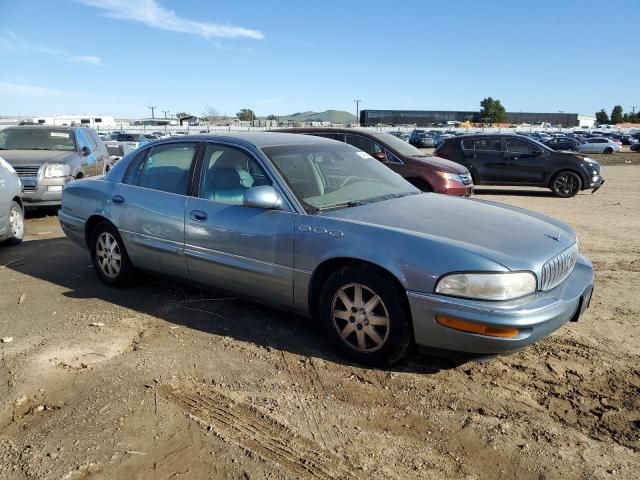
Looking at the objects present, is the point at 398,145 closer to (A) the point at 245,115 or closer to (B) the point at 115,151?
(B) the point at 115,151

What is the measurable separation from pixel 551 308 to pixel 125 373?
108 inches

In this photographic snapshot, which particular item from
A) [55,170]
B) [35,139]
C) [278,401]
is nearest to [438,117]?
[35,139]

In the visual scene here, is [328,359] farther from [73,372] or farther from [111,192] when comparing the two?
[111,192]

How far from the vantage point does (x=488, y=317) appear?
311 centimetres

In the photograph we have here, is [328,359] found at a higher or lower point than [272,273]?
lower

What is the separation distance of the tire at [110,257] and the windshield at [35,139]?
5.98m

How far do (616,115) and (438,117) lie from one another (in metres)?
41.4

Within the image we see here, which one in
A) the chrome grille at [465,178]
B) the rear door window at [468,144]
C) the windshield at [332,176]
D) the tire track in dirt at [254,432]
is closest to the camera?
the tire track in dirt at [254,432]

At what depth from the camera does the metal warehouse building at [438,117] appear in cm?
12669

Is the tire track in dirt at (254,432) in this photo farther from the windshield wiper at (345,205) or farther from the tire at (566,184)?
the tire at (566,184)

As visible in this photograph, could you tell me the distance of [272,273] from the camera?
3975 millimetres

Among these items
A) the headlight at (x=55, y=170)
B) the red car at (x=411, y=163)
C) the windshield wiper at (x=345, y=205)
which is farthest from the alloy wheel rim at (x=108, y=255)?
the red car at (x=411, y=163)

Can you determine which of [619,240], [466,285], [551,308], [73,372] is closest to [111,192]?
[73,372]

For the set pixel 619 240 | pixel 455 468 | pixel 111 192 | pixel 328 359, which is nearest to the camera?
pixel 455 468
